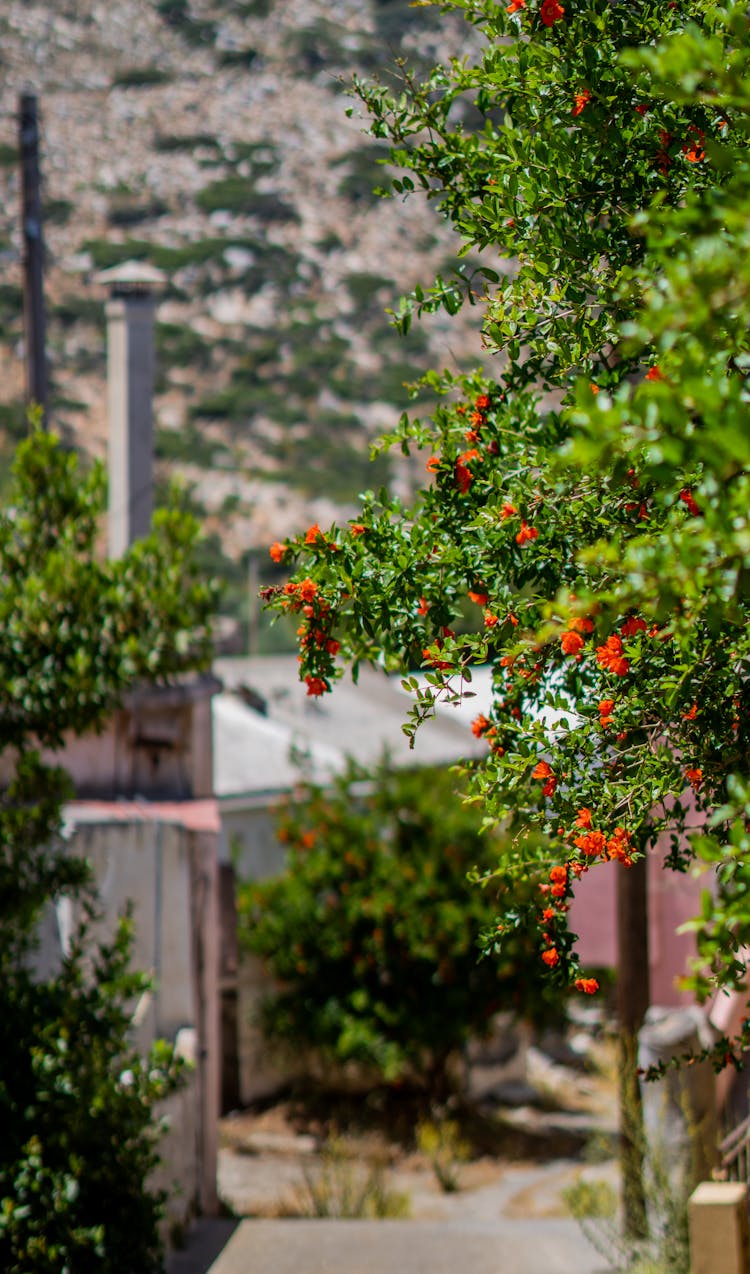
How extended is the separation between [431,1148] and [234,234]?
40.0 meters

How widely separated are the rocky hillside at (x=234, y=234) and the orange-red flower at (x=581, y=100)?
96.1ft

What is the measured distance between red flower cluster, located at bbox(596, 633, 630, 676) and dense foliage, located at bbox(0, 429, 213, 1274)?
3.50 m

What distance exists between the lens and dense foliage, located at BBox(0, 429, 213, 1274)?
6043 mm

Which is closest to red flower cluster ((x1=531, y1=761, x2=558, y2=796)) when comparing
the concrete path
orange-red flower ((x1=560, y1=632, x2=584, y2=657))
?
orange-red flower ((x1=560, y1=632, x2=584, y2=657))

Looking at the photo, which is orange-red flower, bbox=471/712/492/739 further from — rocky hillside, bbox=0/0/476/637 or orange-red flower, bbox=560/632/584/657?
rocky hillside, bbox=0/0/476/637

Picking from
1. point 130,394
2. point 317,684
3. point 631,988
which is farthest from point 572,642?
point 130,394

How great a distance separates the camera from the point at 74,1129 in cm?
611

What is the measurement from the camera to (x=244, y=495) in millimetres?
39219

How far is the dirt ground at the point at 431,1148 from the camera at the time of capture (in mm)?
11734

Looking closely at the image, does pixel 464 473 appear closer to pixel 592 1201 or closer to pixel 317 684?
pixel 317 684

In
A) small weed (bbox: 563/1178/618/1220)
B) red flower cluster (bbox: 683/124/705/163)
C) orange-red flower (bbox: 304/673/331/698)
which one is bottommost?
small weed (bbox: 563/1178/618/1220)

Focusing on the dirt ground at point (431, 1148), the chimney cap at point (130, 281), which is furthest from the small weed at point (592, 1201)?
the chimney cap at point (130, 281)

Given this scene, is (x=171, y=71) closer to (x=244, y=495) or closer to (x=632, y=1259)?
(x=244, y=495)

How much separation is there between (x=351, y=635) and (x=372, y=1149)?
10965 millimetres
